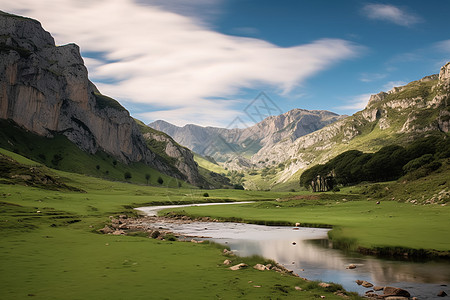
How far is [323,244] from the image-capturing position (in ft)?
128

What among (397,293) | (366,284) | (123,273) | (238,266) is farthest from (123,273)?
(397,293)

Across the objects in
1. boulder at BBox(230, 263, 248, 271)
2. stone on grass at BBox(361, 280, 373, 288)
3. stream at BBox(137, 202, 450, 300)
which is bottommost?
stream at BBox(137, 202, 450, 300)

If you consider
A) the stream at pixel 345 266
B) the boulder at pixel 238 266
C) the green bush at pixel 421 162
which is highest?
the green bush at pixel 421 162

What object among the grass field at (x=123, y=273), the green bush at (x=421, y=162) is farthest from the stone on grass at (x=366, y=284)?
the green bush at (x=421, y=162)

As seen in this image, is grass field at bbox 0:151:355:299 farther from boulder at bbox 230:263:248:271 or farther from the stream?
the stream

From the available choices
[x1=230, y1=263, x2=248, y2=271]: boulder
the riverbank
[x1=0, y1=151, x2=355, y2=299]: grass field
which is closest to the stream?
[x1=0, y1=151, x2=355, y2=299]: grass field

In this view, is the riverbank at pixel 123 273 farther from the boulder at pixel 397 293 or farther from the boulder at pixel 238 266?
the boulder at pixel 397 293

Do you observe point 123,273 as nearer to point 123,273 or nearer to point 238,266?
point 123,273

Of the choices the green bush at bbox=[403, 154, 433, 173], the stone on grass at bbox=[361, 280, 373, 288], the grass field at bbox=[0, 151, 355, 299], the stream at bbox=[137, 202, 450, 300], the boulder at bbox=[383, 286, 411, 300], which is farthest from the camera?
the green bush at bbox=[403, 154, 433, 173]

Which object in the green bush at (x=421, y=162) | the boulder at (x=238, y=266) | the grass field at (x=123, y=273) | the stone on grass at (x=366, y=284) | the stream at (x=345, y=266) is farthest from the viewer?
the green bush at (x=421, y=162)

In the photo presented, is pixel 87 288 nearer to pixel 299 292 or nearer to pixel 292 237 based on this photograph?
pixel 299 292

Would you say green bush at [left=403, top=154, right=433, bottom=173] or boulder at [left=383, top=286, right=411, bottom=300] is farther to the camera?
green bush at [left=403, top=154, right=433, bottom=173]

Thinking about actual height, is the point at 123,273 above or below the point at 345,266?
above

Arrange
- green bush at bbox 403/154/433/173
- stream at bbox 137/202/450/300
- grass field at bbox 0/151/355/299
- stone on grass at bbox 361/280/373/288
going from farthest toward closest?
green bush at bbox 403/154/433/173, stream at bbox 137/202/450/300, stone on grass at bbox 361/280/373/288, grass field at bbox 0/151/355/299
